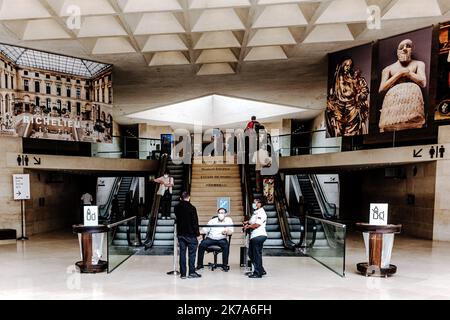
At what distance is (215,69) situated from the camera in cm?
1441

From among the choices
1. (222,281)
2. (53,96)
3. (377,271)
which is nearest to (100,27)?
(53,96)

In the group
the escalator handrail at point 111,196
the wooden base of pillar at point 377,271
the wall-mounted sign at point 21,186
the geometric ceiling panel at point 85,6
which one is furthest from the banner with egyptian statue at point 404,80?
the escalator handrail at point 111,196

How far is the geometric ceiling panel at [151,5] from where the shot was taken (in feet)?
28.8

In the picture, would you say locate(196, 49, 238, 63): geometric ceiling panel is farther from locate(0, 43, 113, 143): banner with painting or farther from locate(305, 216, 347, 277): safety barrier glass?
locate(305, 216, 347, 277): safety barrier glass

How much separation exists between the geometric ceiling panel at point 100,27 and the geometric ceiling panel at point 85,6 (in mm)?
1115

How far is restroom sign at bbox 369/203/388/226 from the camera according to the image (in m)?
6.57

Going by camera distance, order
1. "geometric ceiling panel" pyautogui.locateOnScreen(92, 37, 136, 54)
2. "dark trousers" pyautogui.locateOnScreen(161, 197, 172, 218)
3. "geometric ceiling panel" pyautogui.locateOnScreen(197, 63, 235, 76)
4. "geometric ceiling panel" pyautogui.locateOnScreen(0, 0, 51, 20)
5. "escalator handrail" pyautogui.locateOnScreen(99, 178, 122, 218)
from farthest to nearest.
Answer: "escalator handrail" pyautogui.locateOnScreen(99, 178, 122, 218), "geometric ceiling panel" pyautogui.locateOnScreen(197, 63, 235, 76), "geometric ceiling panel" pyautogui.locateOnScreen(92, 37, 136, 54), "dark trousers" pyautogui.locateOnScreen(161, 197, 172, 218), "geometric ceiling panel" pyautogui.locateOnScreen(0, 0, 51, 20)

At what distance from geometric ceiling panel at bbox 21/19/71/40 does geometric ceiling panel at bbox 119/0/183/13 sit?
286 cm

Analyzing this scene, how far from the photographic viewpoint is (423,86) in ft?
34.5

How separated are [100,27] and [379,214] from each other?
9191 millimetres

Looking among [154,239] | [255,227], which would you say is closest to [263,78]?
[154,239]

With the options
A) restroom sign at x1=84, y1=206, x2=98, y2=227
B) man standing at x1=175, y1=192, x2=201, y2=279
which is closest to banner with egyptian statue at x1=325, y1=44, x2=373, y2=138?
man standing at x1=175, y1=192, x2=201, y2=279

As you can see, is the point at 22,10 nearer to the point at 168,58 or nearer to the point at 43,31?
the point at 43,31
